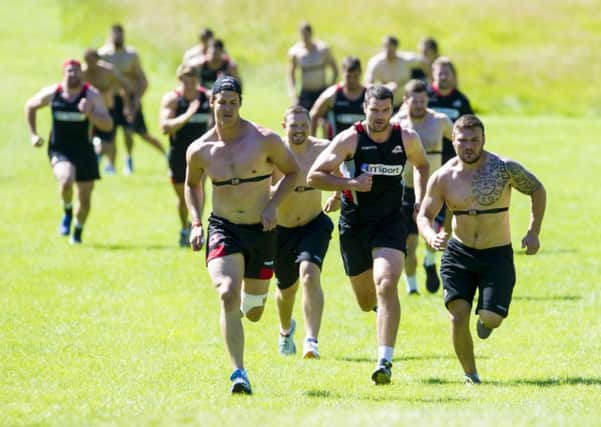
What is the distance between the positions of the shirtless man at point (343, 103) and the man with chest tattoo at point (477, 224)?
22.6ft

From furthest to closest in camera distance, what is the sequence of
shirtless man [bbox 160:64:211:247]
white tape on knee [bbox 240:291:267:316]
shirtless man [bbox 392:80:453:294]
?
shirtless man [bbox 160:64:211:247] < shirtless man [bbox 392:80:453:294] < white tape on knee [bbox 240:291:267:316]

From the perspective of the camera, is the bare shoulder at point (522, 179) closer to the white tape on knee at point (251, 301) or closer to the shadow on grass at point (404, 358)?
the white tape on knee at point (251, 301)

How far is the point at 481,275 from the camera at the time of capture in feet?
37.4

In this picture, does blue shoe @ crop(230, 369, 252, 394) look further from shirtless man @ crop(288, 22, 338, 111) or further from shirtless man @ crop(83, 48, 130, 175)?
shirtless man @ crop(288, 22, 338, 111)

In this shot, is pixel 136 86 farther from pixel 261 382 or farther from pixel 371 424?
pixel 371 424

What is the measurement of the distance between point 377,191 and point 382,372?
5.45ft

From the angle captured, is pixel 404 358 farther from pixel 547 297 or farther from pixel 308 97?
pixel 308 97

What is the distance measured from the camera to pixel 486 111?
42.0m

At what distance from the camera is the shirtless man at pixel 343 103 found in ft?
60.0

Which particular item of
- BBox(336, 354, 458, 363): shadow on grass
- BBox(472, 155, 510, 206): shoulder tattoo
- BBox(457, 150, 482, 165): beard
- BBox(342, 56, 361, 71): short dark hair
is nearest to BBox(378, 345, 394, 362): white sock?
BBox(472, 155, 510, 206): shoulder tattoo

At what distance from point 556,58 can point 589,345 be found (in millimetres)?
35042

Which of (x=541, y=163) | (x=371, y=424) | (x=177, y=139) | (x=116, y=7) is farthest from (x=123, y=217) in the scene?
(x=116, y=7)

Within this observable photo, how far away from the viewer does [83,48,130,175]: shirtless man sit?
77.4 ft

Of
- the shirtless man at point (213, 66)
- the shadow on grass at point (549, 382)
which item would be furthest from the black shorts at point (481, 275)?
the shirtless man at point (213, 66)
